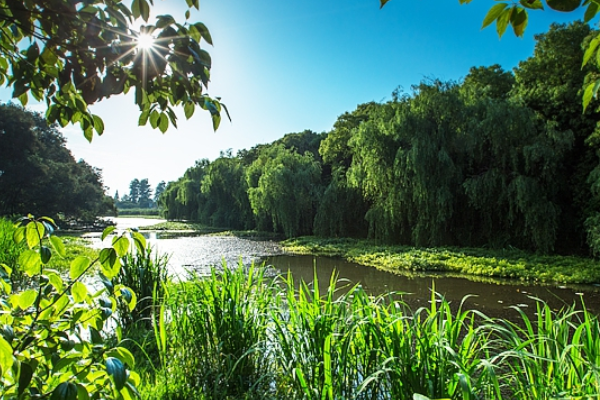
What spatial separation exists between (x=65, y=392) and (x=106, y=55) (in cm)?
82

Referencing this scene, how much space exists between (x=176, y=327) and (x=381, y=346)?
5.38 feet

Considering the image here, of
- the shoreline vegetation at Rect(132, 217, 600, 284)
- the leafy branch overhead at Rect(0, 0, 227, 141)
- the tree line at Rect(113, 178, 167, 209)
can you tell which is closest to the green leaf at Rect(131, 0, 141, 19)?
the leafy branch overhead at Rect(0, 0, 227, 141)

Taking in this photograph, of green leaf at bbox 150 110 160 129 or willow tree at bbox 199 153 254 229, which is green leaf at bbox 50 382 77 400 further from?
willow tree at bbox 199 153 254 229

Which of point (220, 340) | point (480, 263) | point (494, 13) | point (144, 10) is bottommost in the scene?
point (480, 263)

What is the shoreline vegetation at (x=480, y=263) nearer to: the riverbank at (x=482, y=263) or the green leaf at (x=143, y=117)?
the riverbank at (x=482, y=263)

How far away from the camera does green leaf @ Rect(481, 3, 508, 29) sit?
0.67m

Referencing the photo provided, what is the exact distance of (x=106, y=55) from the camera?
0.97 meters

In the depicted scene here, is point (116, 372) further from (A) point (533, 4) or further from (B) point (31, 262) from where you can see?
(A) point (533, 4)

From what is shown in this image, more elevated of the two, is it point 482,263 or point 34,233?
point 34,233

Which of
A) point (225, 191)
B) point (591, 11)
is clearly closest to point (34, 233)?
point (591, 11)

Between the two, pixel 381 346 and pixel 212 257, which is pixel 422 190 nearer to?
pixel 212 257

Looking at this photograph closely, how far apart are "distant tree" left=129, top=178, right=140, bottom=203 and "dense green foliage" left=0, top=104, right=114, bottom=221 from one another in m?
74.3

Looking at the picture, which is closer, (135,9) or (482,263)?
(135,9)

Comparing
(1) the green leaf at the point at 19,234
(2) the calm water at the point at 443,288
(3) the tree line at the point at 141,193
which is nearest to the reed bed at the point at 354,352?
(2) the calm water at the point at 443,288
